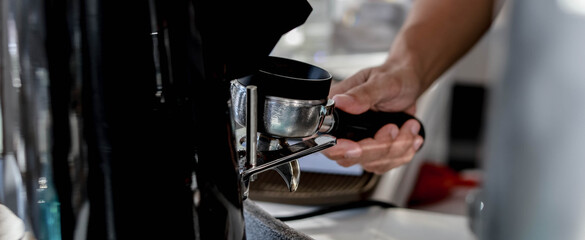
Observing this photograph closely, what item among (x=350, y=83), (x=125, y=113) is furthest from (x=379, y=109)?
(x=125, y=113)

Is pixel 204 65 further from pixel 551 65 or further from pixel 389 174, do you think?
pixel 389 174

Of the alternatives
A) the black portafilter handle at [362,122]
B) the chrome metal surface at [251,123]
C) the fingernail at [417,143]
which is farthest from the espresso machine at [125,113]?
the fingernail at [417,143]

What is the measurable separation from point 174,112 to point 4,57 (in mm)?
88

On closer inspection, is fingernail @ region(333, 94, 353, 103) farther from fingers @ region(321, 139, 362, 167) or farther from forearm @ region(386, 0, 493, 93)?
forearm @ region(386, 0, 493, 93)

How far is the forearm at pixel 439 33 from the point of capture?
0.76 m

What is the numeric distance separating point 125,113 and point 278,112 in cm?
9

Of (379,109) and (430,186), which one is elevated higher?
(379,109)

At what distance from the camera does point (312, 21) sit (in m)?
1.15

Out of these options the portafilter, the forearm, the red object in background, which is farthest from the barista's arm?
the red object in background

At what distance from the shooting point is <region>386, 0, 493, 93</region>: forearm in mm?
762

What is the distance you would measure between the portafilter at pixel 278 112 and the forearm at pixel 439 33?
38cm

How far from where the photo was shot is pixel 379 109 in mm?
596

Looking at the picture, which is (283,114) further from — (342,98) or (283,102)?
(342,98)

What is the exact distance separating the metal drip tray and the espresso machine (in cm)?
23
